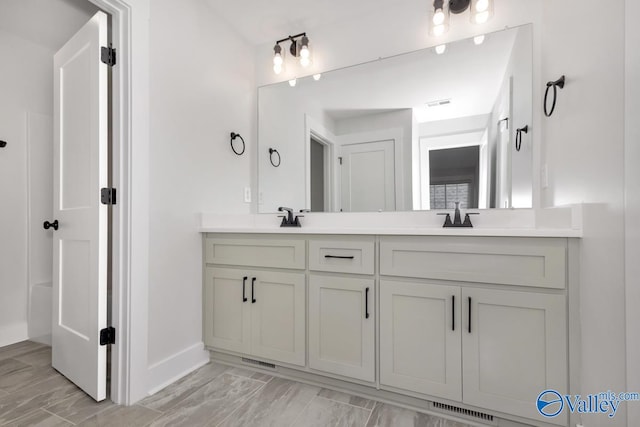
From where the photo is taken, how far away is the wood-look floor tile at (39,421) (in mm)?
1308

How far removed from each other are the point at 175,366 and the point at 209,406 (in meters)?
0.39

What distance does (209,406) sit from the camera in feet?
4.76

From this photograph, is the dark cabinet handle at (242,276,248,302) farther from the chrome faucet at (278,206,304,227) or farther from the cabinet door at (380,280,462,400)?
the cabinet door at (380,280,462,400)

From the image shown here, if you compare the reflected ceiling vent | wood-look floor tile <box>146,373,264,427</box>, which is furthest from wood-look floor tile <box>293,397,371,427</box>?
the reflected ceiling vent

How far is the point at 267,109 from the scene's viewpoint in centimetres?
237

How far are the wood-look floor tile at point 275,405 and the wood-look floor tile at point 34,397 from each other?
0.95 meters

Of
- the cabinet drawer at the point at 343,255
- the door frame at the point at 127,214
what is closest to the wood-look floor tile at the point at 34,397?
the door frame at the point at 127,214

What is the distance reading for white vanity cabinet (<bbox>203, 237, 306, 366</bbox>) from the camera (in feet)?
5.41

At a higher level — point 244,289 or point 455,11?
point 455,11

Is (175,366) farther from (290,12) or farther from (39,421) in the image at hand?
(290,12)

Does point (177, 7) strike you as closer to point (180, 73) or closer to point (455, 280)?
point (180, 73)

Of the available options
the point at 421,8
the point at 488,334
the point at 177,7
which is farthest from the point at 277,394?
the point at 421,8

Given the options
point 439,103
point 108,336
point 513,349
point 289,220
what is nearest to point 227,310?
point 108,336

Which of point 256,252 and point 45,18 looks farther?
point 45,18
